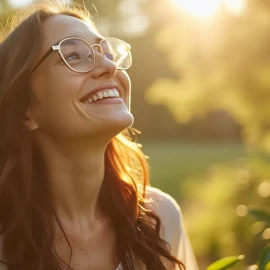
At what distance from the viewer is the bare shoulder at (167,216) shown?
104 inches

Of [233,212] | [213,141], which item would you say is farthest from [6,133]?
[213,141]

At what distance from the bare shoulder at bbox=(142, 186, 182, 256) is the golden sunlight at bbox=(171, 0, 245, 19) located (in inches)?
81.5

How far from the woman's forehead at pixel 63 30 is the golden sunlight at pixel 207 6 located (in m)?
2.09

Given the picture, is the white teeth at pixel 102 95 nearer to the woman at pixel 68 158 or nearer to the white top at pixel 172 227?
the woman at pixel 68 158

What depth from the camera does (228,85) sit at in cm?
503

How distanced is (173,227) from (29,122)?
2.34ft

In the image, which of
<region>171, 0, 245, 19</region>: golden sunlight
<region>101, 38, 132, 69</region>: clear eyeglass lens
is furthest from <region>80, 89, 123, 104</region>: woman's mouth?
<region>171, 0, 245, 19</region>: golden sunlight

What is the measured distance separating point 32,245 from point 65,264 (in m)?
0.16

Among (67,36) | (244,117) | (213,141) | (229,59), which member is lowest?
(213,141)

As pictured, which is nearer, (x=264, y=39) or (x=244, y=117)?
(x=264, y=39)

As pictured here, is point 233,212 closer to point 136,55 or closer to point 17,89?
point 17,89

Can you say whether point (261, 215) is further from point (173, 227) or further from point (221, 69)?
point (221, 69)

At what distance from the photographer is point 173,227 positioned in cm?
266

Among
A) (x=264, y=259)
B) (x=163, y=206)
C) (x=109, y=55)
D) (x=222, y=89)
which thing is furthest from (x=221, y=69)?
(x=264, y=259)
